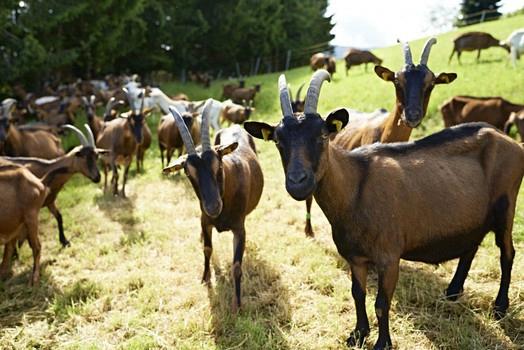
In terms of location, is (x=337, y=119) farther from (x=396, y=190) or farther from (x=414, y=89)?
(x=414, y=89)

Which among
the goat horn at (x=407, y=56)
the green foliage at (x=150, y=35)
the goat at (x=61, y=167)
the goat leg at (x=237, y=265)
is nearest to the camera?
the goat leg at (x=237, y=265)

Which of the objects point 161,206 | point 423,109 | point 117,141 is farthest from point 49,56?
point 423,109

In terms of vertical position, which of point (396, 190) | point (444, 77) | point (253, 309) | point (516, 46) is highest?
point (516, 46)

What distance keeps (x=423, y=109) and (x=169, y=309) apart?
3790 millimetres

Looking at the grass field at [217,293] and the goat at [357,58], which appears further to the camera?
the goat at [357,58]

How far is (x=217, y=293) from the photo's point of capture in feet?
16.9

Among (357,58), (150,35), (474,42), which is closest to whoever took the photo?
(474,42)

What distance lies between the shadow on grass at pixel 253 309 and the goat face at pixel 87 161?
2.98 m

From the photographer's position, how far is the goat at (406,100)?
4.94 m

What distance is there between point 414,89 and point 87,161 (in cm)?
539

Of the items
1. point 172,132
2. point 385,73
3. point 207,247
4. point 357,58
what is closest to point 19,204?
point 207,247

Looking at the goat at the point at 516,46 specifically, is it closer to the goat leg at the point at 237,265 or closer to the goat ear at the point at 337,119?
A: the goat leg at the point at 237,265

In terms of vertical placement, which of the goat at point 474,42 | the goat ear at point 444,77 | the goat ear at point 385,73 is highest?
the goat at point 474,42

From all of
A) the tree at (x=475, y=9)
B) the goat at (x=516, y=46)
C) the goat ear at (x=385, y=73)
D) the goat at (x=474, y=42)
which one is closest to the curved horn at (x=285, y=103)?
the goat ear at (x=385, y=73)
